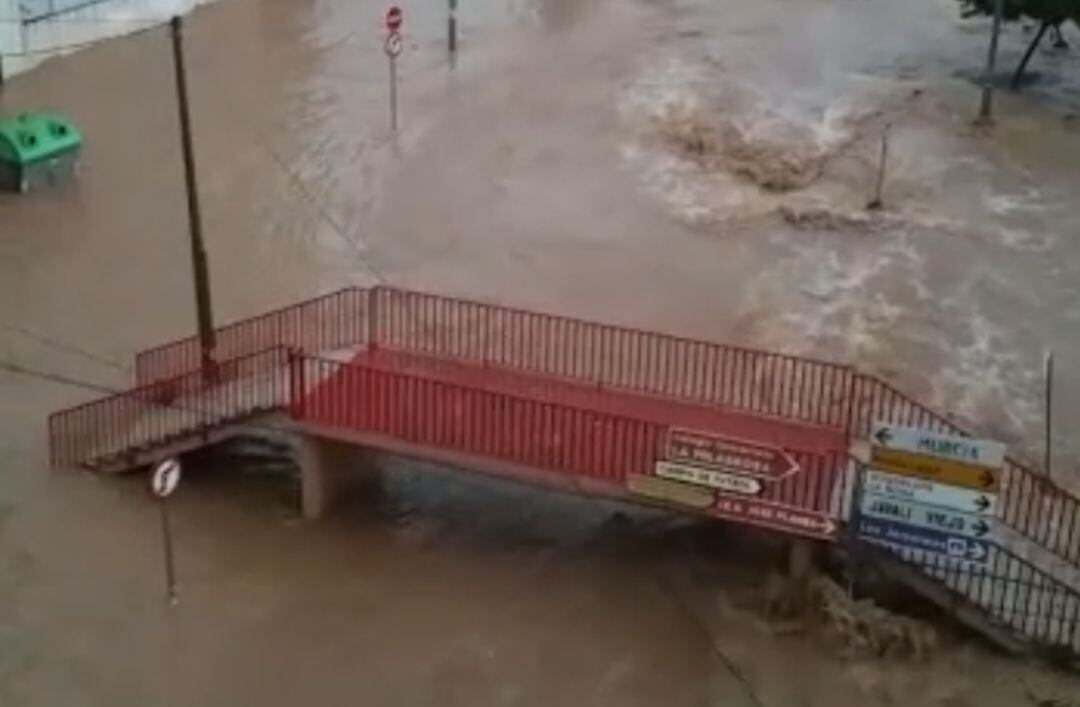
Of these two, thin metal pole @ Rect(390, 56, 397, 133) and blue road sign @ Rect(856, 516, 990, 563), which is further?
thin metal pole @ Rect(390, 56, 397, 133)

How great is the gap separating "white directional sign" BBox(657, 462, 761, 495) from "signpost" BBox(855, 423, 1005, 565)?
1.03m

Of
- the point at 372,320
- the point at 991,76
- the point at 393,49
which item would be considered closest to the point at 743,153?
the point at 991,76

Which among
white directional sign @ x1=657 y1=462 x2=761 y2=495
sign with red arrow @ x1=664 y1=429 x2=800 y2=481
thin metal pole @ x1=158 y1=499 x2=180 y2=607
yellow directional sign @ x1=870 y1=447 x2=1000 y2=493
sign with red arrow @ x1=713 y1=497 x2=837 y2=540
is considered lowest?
thin metal pole @ x1=158 y1=499 x2=180 y2=607

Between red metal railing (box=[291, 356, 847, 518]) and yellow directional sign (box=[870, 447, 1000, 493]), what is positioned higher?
yellow directional sign (box=[870, 447, 1000, 493])

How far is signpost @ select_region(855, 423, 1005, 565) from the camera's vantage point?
1403cm

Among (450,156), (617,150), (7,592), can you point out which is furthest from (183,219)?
(7,592)

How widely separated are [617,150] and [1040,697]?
15122mm

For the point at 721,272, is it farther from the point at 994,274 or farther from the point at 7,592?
the point at 7,592

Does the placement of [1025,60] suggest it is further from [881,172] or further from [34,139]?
[34,139]

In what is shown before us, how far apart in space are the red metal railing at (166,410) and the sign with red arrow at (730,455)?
3944 millimetres

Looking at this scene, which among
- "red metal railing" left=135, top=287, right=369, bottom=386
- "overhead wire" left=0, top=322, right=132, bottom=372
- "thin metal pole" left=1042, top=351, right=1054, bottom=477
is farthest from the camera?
"overhead wire" left=0, top=322, right=132, bottom=372

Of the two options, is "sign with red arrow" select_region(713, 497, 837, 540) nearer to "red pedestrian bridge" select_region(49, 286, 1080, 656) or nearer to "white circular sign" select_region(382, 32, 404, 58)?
"red pedestrian bridge" select_region(49, 286, 1080, 656)

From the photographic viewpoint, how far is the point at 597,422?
15.9 meters

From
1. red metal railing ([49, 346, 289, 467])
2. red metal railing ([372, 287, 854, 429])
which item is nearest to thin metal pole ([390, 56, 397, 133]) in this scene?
red metal railing ([372, 287, 854, 429])
